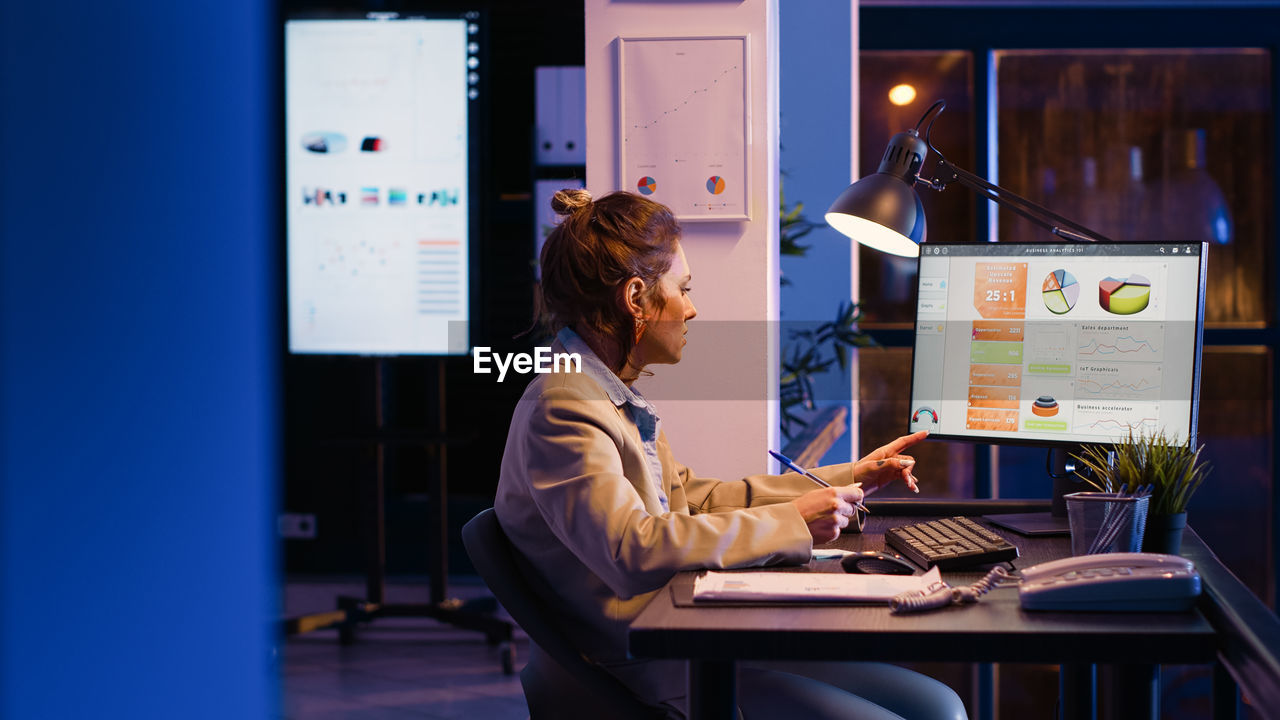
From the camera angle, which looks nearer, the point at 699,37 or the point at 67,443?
the point at 67,443

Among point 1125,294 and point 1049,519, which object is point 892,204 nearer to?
point 1125,294

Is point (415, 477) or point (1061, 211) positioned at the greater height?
point (1061, 211)

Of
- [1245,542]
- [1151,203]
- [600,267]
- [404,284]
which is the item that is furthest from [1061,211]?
[600,267]

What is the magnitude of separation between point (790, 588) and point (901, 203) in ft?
2.99

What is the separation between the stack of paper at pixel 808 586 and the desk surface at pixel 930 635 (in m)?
0.04

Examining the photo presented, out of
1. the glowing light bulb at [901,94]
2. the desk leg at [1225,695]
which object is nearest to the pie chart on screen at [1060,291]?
the desk leg at [1225,695]

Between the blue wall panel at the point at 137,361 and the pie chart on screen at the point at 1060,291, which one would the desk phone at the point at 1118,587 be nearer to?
the pie chart on screen at the point at 1060,291

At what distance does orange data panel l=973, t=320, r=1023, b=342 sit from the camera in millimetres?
1789

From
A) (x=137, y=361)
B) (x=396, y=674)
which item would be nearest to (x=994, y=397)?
(x=137, y=361)

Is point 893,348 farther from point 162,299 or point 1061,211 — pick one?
point 162,299

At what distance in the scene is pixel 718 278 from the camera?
241 cm

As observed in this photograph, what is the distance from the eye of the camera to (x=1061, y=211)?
15.3 feet

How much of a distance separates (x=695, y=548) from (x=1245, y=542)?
13.4 ft

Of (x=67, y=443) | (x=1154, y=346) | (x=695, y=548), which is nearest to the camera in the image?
(x=67, y=443)
